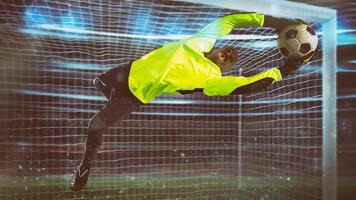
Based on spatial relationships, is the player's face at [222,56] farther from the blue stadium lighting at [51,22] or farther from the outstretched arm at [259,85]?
the blue stadium lighting at [51,22]

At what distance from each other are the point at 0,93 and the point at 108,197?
88 cm

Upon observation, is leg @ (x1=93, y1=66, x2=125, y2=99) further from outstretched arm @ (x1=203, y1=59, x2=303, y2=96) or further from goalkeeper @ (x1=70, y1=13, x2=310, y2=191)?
outstretched arm @ (x1=203, y1=59, x2=303, y2=96)

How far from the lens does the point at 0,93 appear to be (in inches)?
101

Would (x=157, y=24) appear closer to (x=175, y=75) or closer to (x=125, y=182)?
(x=175, y=75)

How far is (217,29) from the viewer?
1.95m

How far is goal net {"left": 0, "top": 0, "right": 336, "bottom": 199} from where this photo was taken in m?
2.28

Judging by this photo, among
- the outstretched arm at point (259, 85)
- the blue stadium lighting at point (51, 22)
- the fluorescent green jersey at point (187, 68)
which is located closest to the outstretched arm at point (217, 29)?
the fluorescent green jersey at point (187, 68)

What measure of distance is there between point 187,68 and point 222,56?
183 mm

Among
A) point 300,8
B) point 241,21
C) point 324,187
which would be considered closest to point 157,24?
point 241,21

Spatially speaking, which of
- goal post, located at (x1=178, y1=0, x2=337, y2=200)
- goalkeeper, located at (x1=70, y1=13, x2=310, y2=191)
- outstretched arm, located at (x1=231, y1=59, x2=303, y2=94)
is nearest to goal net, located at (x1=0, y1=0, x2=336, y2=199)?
goal post, located at (x1=178, y1=0, x2=337, y2=200)

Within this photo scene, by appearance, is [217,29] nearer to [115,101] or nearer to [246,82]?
[246,82]

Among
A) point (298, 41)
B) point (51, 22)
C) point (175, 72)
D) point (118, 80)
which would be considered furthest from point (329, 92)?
point (51, 22)

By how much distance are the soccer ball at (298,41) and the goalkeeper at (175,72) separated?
0.11 ft

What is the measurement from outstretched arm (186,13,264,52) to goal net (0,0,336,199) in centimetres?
7
